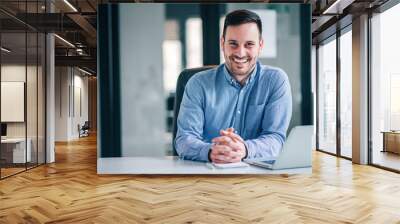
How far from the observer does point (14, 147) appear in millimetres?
7059

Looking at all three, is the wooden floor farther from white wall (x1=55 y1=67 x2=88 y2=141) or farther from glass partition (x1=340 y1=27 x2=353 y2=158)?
white wall (x1=55 y1=67 x2=88 y2=141)

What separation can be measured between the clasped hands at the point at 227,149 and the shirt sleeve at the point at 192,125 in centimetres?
11

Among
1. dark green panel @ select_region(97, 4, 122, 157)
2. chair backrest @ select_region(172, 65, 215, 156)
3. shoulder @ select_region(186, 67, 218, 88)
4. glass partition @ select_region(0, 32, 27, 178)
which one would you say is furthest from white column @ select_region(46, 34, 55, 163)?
shoulder @ select_region(186, 67, 218, 88)

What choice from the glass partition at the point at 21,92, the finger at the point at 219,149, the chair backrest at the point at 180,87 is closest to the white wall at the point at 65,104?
the glass partition at the point at 21,92

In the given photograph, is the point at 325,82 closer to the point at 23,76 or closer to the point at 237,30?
the point at 237,30

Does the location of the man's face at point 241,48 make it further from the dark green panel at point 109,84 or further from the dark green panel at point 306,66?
the dark green panel at point 109,84

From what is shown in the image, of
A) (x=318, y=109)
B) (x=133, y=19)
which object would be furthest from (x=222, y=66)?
(x=318, y=109)

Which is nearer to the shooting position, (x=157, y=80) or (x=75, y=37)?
(x=157, y=80)

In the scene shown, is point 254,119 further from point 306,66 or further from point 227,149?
point 306,66

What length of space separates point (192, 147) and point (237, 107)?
942mm

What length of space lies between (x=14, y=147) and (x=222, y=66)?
13.3ft

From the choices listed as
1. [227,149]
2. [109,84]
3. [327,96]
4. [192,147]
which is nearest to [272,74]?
[227,149]

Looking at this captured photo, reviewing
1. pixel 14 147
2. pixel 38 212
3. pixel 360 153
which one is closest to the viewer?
pixel 38 212

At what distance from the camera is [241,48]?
6.16m
